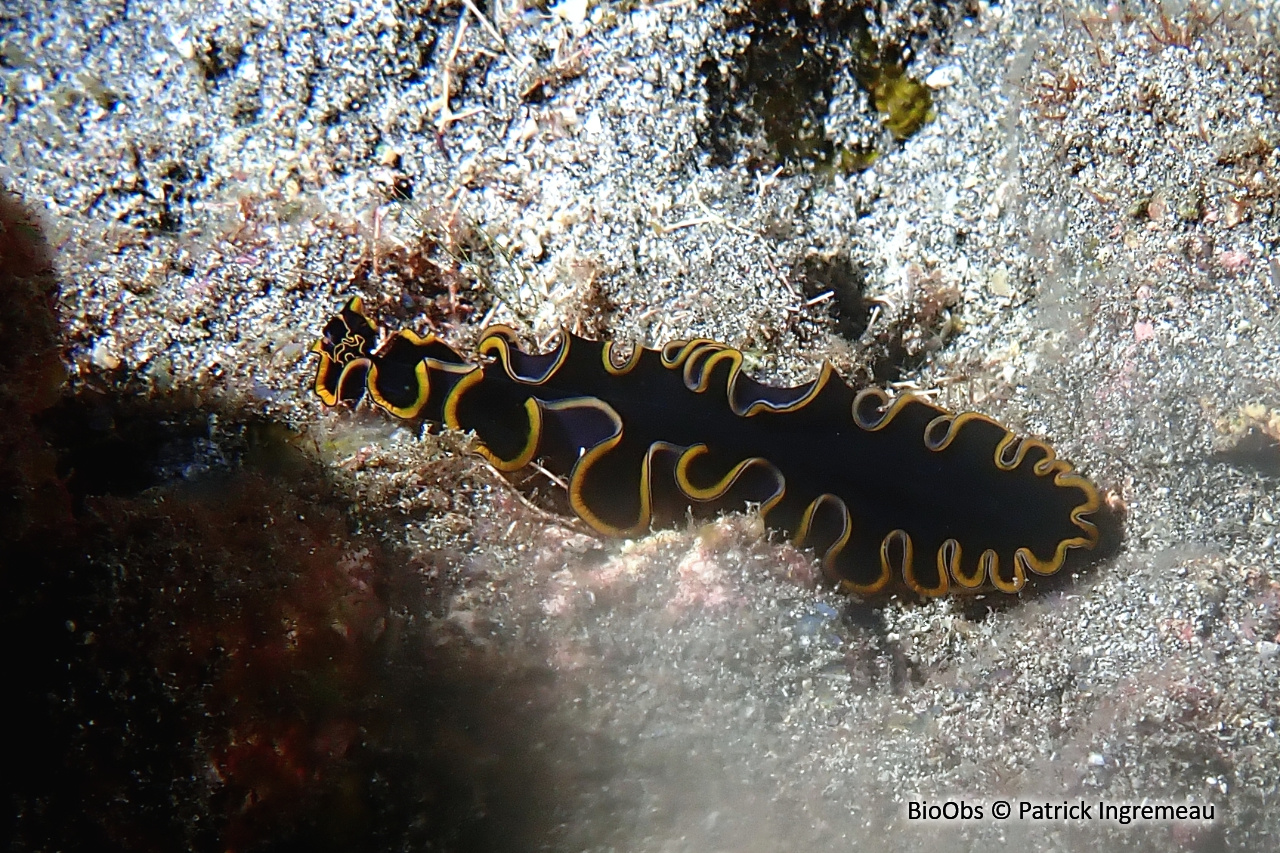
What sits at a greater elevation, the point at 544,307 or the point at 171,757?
the point at 544,307

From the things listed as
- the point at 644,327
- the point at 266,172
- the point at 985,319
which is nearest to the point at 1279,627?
the point at 985,319

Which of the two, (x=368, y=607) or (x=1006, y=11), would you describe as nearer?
(x=368, y=607)

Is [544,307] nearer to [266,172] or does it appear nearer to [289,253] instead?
[289,253]

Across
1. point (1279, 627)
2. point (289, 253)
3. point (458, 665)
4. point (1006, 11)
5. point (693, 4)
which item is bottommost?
point (458, 665)

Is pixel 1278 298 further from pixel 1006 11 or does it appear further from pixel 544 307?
pixel 544 307

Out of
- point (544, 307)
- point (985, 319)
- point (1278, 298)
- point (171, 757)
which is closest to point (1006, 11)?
point (985, 319)

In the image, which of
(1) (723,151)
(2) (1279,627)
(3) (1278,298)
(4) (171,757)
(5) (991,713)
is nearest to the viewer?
(4) (171,757)

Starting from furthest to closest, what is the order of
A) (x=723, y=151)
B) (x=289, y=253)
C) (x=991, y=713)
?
(x=723, y=151) → (x=289, y=253) → (x=991, y=713)
